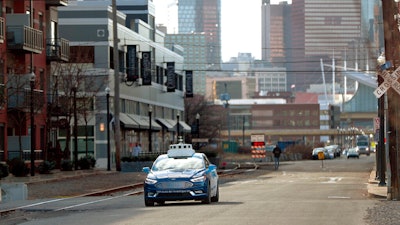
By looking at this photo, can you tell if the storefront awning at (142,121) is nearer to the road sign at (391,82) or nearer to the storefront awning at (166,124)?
the storefront awning at (166,124)

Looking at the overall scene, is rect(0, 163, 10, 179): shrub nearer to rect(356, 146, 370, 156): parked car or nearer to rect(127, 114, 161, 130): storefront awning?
rect(127, 114, 161, 130): storefront awning

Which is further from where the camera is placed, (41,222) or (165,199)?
(165,199)

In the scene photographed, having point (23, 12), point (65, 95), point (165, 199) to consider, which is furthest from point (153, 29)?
point (165, 199)

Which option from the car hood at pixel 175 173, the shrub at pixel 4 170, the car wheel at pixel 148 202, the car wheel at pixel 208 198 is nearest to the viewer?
the car hood at pixel 175 173

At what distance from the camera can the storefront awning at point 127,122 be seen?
270 feet

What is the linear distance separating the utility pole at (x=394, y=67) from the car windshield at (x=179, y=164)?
18.9ft

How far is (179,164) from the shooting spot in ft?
91.6

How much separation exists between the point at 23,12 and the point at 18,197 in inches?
999

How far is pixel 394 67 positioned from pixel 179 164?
6.91 m

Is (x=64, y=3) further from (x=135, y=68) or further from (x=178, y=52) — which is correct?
(x=178, y=52)

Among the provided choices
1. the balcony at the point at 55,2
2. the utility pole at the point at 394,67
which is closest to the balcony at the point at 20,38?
the balcony at the point at 55,2

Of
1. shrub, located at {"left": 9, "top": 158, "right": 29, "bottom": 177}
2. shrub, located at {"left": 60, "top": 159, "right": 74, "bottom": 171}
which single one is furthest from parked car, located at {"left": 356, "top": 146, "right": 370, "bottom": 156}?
shrub, located at {"left": 9, "top": 158, "right": 29, "bottom": 177}

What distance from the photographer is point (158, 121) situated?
98.5m

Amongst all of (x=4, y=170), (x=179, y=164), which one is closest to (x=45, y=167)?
(x=4, y=170)
